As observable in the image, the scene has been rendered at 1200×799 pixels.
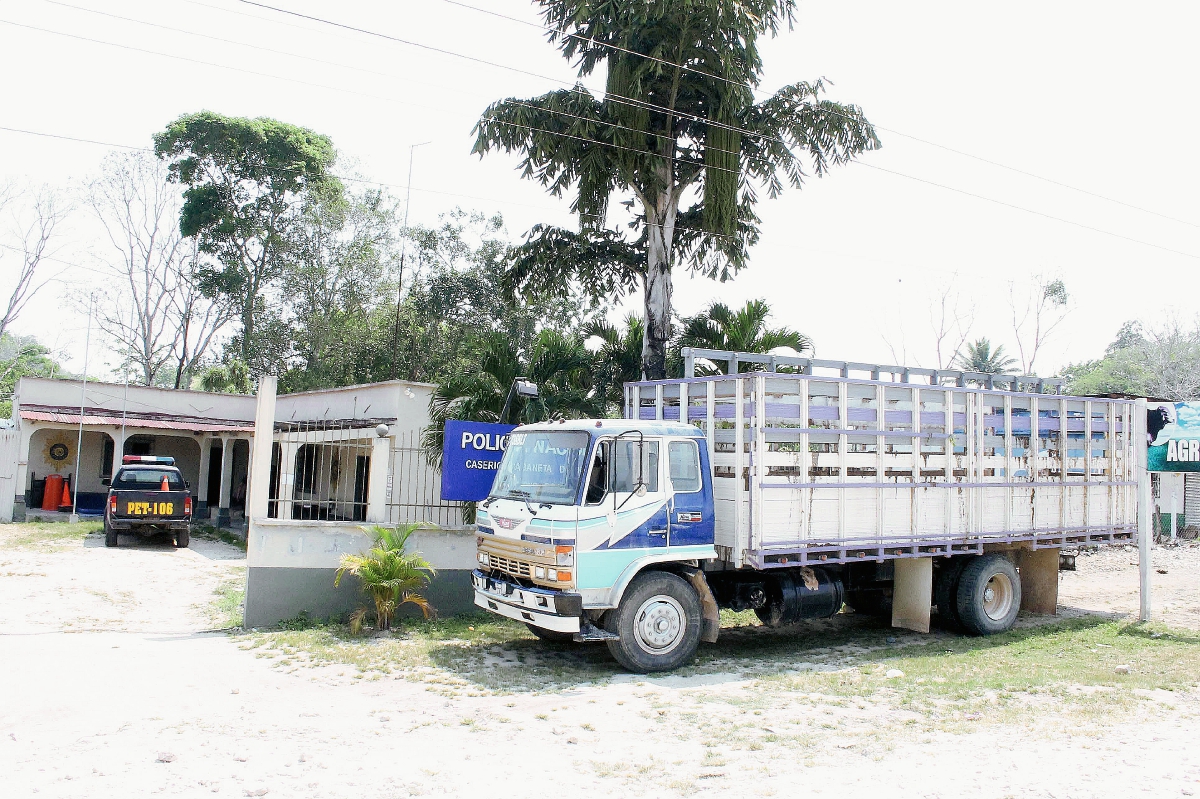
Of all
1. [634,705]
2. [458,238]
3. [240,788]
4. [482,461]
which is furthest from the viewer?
[458,238]

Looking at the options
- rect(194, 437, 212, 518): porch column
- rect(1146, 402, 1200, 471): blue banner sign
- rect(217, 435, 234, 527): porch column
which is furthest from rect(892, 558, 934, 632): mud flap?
rect(194, 437, 212, 518): porch column

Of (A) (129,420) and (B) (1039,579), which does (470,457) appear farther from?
(A) (129,420)

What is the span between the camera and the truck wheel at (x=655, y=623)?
8.22 m

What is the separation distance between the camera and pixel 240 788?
202 inches

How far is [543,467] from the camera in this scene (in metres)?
8.59

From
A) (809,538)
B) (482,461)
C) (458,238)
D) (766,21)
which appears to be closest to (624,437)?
(809,538)

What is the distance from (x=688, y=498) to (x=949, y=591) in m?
4.27

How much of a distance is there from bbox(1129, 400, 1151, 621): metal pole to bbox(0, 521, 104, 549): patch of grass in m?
19.4

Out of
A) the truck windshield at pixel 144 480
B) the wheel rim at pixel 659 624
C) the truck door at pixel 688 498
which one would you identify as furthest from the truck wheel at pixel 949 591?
the truck windshield at pixel 144 480

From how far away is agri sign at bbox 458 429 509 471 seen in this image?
10.8m

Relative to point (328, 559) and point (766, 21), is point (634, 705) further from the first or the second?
point (766, 21)

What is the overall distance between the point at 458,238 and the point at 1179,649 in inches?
954

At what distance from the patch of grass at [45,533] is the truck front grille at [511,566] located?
1304 centimetres

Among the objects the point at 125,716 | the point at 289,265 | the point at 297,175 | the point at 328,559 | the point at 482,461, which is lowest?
the point at 125,716
